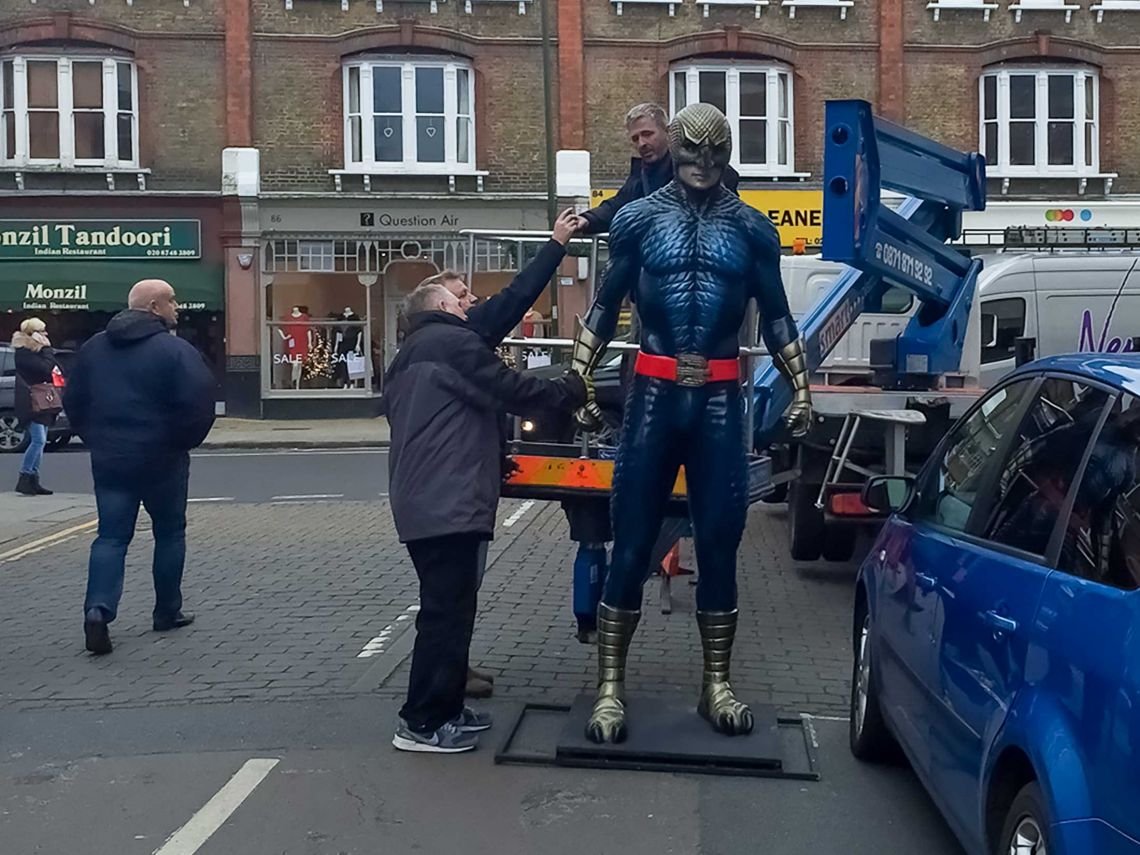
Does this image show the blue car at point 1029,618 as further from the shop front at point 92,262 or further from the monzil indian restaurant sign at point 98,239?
the monzil indian restaurant sign at point 98,239

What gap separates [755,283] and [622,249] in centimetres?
53

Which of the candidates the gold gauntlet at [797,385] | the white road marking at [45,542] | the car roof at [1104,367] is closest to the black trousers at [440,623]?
the gold gauntlet at [797,385]

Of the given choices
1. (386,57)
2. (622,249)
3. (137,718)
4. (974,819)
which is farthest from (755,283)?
(386,57)

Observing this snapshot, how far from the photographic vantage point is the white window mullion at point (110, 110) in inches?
1008

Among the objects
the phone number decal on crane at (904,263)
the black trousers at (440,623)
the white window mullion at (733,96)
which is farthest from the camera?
the white window mullion at (733,96)

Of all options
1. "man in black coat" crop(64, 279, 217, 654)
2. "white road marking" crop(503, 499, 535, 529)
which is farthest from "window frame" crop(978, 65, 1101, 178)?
"man in black coat" crop(64, 279, 217, 654)

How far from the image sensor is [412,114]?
2616 cm

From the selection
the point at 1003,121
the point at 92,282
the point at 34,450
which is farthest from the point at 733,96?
the point at 34,450

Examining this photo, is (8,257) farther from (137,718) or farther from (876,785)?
(876,785)

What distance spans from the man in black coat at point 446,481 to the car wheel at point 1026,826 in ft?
8.12

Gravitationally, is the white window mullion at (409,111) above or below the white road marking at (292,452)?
above

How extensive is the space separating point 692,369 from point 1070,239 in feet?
36.4

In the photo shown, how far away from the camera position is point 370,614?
8172mm

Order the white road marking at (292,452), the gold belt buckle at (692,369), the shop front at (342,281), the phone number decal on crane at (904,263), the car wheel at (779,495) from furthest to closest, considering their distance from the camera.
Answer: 1. the shop front at (342,281)
2. the white road marking at (292,452)
3. the car wheel at (779,495)
4. the phone number decal on crane at (904,263)
5. the gold belt buckle at (692,369)
